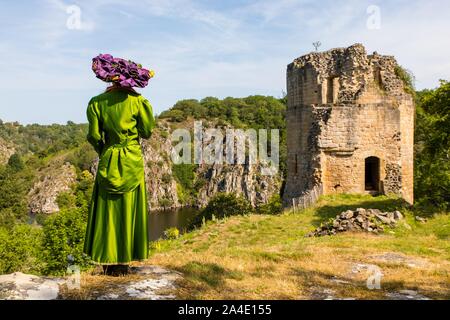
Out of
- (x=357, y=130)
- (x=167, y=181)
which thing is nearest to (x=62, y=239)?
(x=357, y=130)

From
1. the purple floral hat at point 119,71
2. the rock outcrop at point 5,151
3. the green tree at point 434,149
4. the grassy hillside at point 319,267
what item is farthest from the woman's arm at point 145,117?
the rock outcrop at point 5,151

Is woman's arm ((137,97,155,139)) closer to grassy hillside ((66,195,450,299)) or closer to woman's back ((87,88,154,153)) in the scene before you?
woman's back ((87,88,154,153))

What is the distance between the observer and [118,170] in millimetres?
5551

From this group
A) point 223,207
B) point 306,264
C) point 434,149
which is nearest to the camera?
point 306,264

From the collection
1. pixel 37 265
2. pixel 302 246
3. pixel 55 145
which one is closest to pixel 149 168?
pixel 55 145

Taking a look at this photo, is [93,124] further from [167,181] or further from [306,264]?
[167,181]

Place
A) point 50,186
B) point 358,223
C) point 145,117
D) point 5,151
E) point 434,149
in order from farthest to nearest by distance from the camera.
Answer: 1. point 5,151
2. point 50,186
3. point 434,149
4. point 358,223
5. point 145,117

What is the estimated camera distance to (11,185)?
58.5 m

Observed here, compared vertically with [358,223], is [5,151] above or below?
above

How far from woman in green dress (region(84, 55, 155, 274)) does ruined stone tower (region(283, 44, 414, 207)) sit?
512 inches

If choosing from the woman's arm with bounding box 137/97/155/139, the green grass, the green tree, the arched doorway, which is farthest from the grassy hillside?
the arched doorway

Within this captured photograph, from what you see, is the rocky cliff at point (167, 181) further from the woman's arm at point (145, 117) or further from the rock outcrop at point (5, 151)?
the woman's arm at point (145, 117)

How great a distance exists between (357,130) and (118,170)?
48.2 feet
